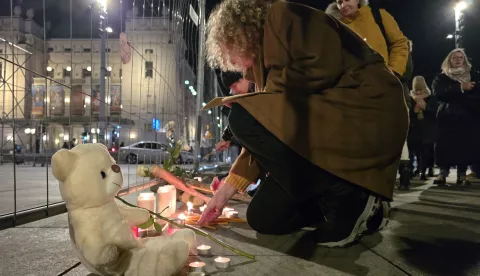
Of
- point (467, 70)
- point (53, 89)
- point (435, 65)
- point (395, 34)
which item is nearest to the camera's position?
point (395, 34)

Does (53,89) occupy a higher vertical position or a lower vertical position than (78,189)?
higher

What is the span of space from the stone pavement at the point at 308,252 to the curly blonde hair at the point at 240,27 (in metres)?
0.83

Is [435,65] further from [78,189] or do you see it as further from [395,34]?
[78,189]

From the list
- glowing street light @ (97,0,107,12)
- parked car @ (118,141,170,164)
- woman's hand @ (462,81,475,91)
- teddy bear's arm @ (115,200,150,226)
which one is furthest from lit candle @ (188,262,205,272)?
woman's hand @ (462,81,475,91)

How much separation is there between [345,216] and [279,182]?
28cm

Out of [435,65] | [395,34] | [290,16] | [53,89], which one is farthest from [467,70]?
[435,65]

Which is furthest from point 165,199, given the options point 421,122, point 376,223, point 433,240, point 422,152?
point 422,152

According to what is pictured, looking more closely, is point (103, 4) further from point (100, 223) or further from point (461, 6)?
point (461, 6)

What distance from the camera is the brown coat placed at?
1.27 metres

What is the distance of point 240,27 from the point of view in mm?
1440

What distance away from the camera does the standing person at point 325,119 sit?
1.27m

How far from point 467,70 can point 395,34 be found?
8.95 feet

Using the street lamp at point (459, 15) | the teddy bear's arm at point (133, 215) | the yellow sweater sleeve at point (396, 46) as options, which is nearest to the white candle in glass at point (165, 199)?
the teddy bear's arm at point (133, 215)

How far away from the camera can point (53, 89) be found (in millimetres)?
2332
